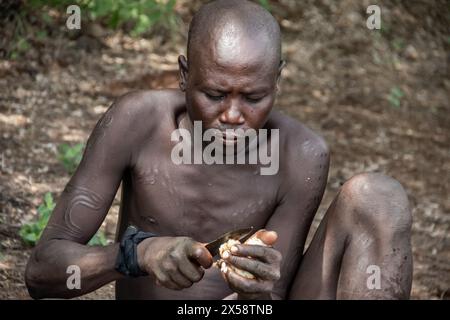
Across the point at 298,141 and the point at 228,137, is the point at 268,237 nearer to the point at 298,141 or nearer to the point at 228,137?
the point at 228,137

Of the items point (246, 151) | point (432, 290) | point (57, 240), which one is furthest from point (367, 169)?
point (57, 240)

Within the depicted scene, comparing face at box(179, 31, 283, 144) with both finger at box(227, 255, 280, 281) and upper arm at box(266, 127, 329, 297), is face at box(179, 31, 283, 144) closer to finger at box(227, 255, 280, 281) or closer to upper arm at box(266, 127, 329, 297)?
upper arm at box(266, 127, 329, 297)

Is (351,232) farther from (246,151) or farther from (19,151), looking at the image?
(19,151)

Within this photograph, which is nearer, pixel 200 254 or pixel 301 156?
pixel 200 254

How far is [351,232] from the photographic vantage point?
10.0 feet

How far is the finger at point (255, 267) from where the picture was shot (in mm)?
2686

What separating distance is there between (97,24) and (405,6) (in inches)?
101

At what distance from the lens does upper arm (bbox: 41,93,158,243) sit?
3.15 meters

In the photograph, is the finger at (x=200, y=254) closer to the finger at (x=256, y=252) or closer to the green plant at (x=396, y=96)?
the finger at (x=256, y=252)

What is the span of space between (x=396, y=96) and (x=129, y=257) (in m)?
4.25

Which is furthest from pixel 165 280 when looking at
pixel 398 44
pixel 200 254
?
pixel 398 44

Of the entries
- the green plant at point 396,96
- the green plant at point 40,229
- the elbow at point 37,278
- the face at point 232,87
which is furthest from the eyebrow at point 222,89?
the green plant at point 396,96

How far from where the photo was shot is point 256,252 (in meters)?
2.69

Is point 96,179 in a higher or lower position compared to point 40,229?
higher
